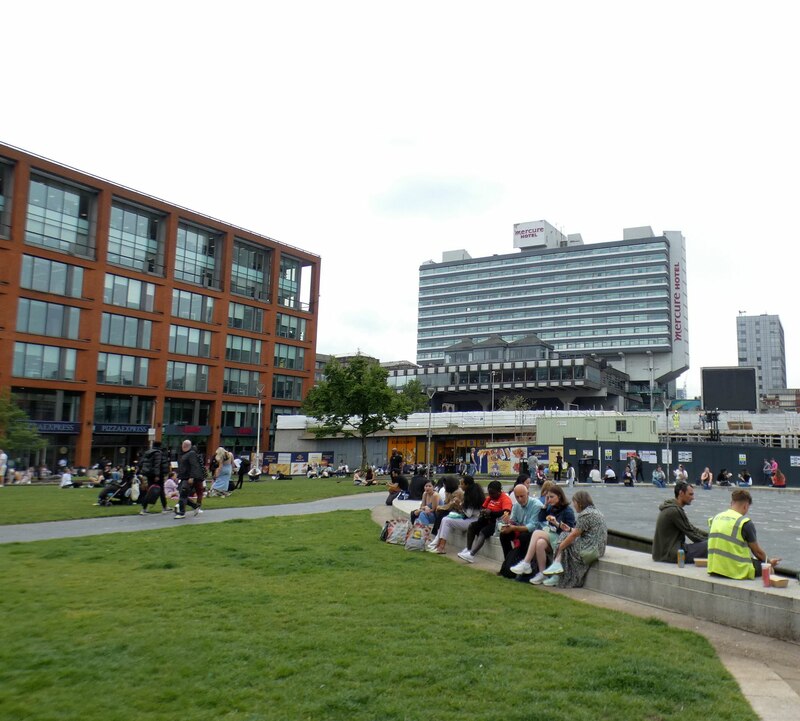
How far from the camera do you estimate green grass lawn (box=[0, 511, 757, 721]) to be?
446 cm

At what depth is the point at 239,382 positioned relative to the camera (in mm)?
66500

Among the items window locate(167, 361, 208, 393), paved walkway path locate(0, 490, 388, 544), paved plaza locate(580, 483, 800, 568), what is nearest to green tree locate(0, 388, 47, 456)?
window locate(167, 361, 208, 393)

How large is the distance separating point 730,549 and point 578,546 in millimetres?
2155

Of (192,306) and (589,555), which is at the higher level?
(192,306)

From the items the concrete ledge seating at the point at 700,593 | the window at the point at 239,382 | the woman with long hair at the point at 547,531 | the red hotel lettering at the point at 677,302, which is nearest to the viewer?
the concrete ledge seating at the point at 700,593

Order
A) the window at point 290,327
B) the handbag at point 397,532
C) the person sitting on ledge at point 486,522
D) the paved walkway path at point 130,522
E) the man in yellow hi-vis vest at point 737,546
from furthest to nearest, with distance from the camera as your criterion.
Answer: the window at point 290,327 < the paved walkway path at point 130,522 < the handbag at point 397,532 < the person sitting on ledge at point 486,522 < the man in yellow hi-vis vest at point 737,546

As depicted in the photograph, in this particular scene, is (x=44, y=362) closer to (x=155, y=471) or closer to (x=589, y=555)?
(x=155, y=471)

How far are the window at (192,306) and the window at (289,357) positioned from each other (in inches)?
352

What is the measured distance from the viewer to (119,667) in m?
5.03

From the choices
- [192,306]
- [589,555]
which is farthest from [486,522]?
[192,306]

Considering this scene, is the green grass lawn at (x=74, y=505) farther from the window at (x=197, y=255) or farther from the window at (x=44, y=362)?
the window at (x=197, y=255)

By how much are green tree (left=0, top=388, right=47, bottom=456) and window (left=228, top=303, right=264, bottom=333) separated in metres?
24.1

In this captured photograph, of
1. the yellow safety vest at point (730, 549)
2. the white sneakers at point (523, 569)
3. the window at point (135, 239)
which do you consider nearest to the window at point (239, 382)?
the window at point (135, 239)

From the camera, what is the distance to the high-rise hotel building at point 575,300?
454 ft
